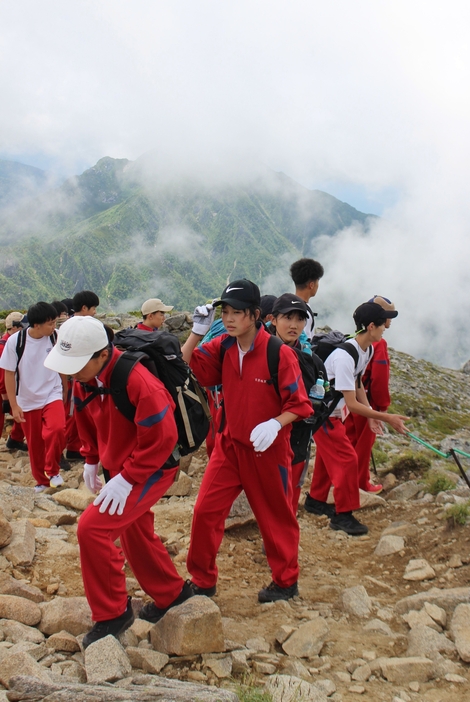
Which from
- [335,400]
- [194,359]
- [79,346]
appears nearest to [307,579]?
[335,400]

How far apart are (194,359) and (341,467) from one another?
10.8 ft

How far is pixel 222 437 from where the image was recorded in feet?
16.9

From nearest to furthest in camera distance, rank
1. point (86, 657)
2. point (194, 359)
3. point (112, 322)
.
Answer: point (86, 657) < point (194, 359) < point (112, 322)

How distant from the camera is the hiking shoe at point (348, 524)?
744 centimetres

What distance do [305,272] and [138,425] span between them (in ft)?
13.9

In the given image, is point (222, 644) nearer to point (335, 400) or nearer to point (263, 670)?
point (263, 670)

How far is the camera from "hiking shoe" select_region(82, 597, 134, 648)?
405cm

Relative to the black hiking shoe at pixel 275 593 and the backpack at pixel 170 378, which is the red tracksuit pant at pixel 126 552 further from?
the black hiking shoe at pixel 275 593

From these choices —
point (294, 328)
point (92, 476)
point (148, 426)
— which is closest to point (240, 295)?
point (294, 328)

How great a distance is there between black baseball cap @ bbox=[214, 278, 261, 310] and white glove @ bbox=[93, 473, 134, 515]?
1.75 meters

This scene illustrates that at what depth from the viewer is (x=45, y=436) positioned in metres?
8.45

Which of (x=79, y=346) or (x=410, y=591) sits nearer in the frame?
(x=79, y=346)

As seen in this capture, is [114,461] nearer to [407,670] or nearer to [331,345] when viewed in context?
[407,670]

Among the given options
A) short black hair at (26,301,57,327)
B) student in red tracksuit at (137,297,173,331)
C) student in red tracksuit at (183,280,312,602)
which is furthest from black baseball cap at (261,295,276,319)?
short black hair at (26,301,57,327)
